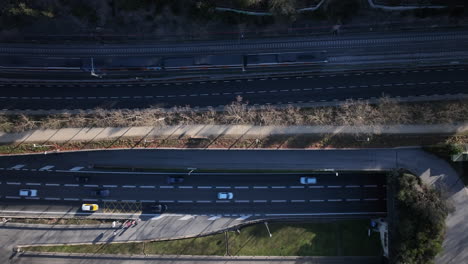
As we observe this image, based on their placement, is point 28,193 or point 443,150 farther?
point 28,193

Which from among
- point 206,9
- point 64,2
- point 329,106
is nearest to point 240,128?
point 329,106

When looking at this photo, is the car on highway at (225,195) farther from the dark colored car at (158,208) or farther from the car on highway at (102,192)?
the car on highway at (102,192)

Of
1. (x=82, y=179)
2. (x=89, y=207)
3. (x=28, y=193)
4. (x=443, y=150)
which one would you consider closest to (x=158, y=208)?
(x=89, y=207)

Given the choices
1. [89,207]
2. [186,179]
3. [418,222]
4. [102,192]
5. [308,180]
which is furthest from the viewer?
[186,179]

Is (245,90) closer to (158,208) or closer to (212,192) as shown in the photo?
(212,192)

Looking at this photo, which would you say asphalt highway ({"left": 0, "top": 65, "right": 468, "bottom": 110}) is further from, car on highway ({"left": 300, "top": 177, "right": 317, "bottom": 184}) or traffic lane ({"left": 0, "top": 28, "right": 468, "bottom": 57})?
car on highway ({"left": 300, "top": 177, "right": 317, "bottom": 184})

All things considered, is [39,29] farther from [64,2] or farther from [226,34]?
[226,34]

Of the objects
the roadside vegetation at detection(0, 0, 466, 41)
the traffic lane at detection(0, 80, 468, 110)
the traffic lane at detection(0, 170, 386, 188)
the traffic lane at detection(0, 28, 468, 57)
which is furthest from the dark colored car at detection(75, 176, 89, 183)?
the roadside vegetation at detection(0, 0, 466, 41)
